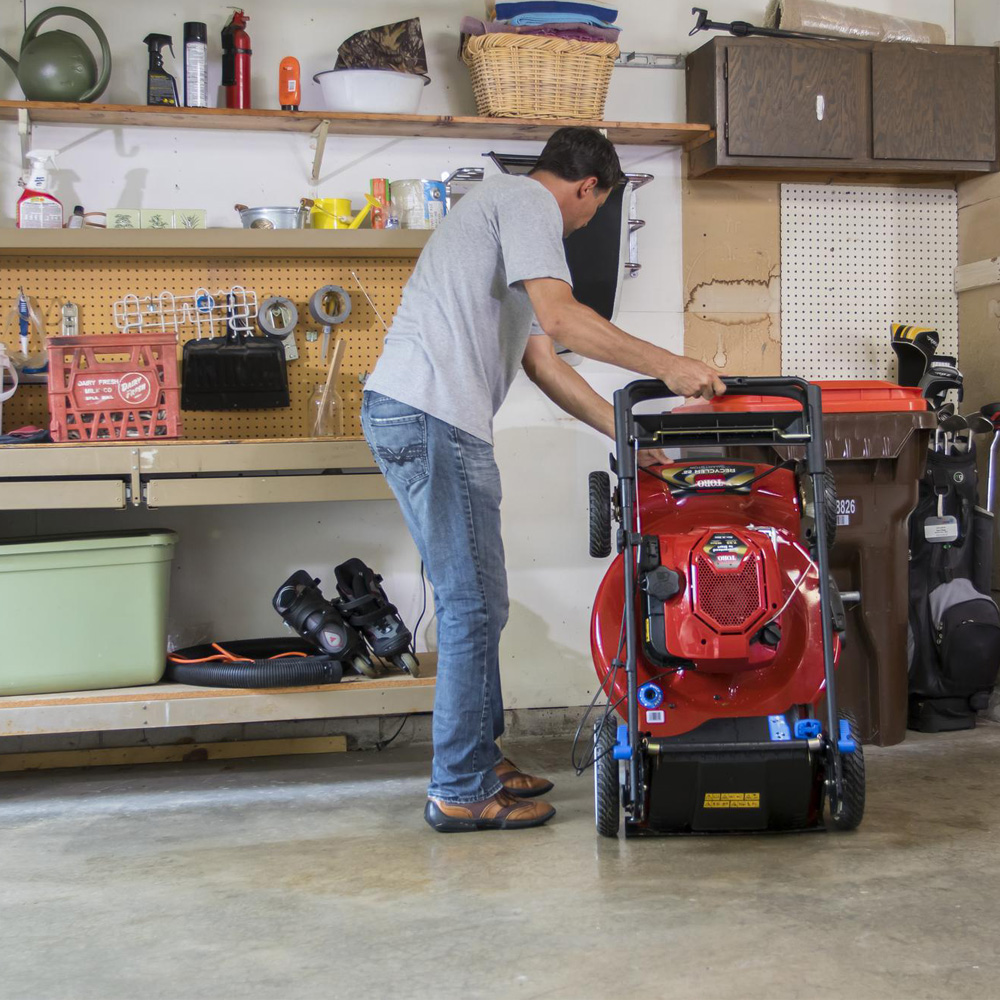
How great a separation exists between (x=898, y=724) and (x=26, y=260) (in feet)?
10.5

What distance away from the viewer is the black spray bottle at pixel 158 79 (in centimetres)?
364

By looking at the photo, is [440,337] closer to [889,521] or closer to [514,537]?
[514,537]

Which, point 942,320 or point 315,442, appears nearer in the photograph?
point 315,442

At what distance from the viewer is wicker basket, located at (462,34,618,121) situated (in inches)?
146

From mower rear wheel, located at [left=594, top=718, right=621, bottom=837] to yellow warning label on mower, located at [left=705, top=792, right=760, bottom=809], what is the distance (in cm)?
22

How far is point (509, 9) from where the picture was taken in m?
3.79

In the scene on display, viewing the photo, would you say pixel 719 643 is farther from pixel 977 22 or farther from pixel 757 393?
pixel 977 22

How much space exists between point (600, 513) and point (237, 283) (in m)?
1.76

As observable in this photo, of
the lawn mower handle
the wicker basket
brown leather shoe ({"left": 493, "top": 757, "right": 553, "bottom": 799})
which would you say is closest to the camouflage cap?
the wicker basket

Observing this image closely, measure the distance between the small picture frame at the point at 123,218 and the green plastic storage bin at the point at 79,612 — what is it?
1.05 m

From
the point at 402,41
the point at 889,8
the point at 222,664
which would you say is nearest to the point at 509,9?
the point at 402,41

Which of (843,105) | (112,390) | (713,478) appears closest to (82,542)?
(112,390)

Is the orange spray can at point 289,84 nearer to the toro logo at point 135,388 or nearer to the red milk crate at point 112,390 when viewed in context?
the red milk crate at point 112,390

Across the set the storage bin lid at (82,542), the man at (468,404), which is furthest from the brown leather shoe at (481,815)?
the storage bin lid at (82,542)
